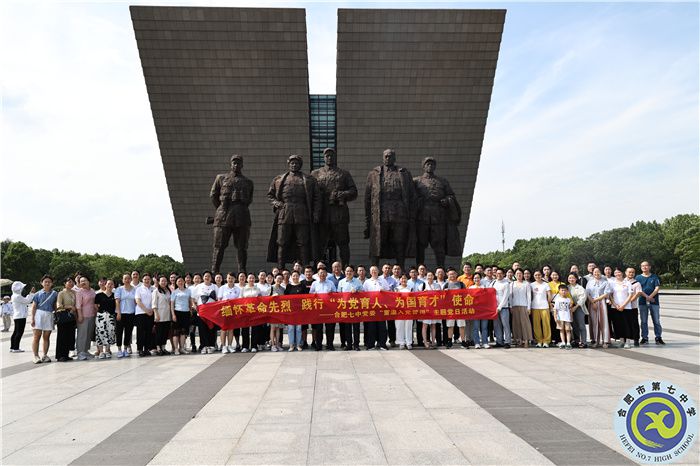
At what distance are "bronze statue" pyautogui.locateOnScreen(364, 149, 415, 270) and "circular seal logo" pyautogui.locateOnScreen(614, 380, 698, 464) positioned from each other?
9.01 metres

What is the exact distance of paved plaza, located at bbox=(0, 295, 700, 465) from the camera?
147 inches

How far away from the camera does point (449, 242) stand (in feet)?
43.7

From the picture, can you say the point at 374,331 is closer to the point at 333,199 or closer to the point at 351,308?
the point at 351,308

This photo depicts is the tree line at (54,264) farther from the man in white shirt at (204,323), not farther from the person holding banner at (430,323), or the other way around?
the person holding banner at (430,323)

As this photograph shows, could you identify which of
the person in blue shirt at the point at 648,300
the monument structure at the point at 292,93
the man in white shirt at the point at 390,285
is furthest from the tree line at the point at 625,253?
the man in white shirt at the point at 390,285

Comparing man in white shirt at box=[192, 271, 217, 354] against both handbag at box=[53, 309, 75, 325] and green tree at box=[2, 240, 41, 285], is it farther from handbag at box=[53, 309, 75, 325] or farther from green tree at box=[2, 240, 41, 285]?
green tree at box=[2, 240, 41, 285]

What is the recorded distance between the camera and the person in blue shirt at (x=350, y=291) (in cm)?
924

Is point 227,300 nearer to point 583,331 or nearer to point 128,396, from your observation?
point 128,396

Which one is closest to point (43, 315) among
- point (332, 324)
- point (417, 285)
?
point (332, 324)

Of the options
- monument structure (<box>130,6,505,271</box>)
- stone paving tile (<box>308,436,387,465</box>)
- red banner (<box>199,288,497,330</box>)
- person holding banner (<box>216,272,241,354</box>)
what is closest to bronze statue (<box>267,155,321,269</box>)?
person holding banner (<box>216,272,241,354</box>)

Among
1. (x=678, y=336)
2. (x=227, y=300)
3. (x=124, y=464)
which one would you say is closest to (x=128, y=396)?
(x=124, y=464)

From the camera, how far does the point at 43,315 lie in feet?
29.5

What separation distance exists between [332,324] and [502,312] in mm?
3304

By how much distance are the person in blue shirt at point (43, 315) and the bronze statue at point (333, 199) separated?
242 inches
